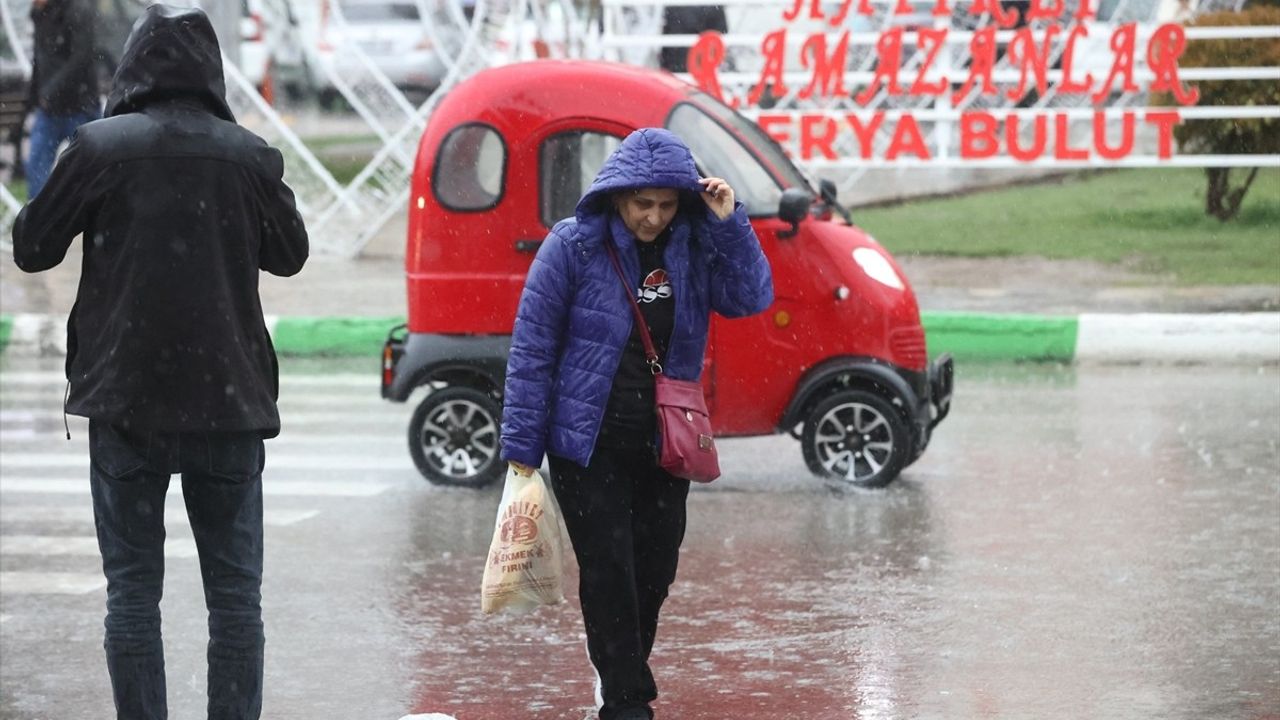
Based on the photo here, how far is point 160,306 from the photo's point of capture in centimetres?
478

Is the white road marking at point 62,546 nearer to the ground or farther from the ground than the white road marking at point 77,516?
farther from the ground

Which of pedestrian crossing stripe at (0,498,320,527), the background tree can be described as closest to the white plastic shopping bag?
pedestrian crossing stripe at (0,498,320,527)

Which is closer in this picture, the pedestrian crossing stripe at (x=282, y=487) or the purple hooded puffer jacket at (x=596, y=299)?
the purple hooded puffer jacket at (x=596, y=299)

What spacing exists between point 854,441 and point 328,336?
5685 mm

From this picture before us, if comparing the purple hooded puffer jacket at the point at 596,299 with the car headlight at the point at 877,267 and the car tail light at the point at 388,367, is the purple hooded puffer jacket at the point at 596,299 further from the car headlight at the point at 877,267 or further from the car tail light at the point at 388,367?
the car tail light at the point at 388,367

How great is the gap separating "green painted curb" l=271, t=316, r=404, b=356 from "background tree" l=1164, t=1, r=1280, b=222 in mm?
6695

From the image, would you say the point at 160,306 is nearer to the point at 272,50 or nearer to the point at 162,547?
the point at 162,547

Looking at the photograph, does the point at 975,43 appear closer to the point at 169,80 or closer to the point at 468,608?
the point at 468,608

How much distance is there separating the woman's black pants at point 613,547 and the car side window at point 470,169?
161 inches

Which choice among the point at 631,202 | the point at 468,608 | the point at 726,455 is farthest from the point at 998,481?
the point at 631,202

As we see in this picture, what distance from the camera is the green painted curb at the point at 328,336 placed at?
14.0 metres

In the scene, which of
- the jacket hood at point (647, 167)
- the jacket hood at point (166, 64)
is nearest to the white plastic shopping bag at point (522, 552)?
the jacket hood at point (647, 167)

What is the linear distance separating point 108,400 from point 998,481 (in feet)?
18.0

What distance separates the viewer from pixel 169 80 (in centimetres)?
479
